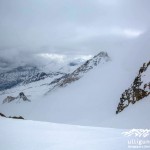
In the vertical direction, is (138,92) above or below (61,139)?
above

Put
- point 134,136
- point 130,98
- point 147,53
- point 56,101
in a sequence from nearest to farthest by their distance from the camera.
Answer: point 134,136
point 130,98
point 147,53
point 56,101

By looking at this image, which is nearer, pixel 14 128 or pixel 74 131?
pixel 74 131

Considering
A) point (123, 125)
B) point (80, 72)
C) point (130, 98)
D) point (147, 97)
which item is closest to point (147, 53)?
point (130, 98)

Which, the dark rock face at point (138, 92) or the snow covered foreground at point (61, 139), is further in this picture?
the dark rock face at point (138, 92)

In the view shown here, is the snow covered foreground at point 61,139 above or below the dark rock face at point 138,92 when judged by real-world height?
below

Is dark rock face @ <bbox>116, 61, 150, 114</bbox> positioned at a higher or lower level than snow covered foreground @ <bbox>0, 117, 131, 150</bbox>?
higher

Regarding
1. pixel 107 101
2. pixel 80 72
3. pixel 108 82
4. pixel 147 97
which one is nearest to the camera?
pixel 147 97

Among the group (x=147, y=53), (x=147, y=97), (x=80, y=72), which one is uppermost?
(x=80, y=72)

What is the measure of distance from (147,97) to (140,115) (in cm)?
602

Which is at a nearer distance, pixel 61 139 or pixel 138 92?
pixel 61 139

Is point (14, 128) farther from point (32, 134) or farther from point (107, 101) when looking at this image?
point (107, 101)

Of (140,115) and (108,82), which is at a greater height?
(108,82)

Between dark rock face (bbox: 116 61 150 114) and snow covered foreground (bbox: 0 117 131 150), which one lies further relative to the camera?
dark rock face (bbox: 116 61 150 114)

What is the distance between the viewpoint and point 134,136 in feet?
24.9
